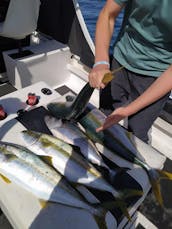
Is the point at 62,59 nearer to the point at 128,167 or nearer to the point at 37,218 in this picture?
the point at 128,167

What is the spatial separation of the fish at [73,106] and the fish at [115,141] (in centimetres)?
11

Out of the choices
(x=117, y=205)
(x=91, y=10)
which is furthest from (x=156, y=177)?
(x=91, y=10)

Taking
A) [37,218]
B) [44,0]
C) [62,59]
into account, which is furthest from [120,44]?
[44,0]

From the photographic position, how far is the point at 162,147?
2.77 meters

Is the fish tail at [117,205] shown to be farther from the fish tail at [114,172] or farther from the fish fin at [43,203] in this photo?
the fish fin at [43,203]

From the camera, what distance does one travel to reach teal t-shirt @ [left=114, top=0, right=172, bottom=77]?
1.42 m

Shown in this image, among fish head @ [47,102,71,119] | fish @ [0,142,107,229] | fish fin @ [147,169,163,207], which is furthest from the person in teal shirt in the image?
fish @ [0,142,107,229]

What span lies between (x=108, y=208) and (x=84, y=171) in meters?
0.24

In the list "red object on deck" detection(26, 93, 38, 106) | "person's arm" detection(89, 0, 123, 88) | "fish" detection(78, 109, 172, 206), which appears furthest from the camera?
"red object on deck" detection(26, 93, 38, 106)

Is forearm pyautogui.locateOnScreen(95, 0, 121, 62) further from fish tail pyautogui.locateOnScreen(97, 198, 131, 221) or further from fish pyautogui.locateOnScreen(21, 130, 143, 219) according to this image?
fish tail pyautogui.locateOnScreen(97, 198, 131, 221)

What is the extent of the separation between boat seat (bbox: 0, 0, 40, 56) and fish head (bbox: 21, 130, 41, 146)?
4.44 feet

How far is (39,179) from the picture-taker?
136cm

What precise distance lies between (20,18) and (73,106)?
4.30 ft

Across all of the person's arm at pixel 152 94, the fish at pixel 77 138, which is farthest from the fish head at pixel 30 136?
the person's arm at pixel 152 94
